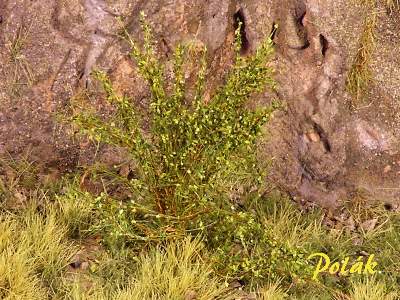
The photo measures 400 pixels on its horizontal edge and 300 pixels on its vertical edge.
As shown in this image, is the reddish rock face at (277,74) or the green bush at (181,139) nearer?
the green bush at (181,139)

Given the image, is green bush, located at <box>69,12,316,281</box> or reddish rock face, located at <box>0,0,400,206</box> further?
reddish rock face, located at <box>0,0,400,206</box>

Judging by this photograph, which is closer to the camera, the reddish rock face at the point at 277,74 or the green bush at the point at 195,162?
the green bush at the point at 195,162

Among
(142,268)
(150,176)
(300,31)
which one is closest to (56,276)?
(142,268)

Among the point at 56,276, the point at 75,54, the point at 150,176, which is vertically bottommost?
the point at 56,276

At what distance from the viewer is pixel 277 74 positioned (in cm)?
563

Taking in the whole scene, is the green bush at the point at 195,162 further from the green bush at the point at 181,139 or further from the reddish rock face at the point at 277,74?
the reddish rock face at the point at 277,74

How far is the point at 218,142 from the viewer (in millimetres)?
4559

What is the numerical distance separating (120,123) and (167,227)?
97 centimetres

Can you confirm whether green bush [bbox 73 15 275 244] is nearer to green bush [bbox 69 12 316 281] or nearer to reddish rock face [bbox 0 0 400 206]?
green bush [bbox 69 12 316 281]

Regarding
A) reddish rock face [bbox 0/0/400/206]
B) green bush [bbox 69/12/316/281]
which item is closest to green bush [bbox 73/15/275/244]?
green bush [bbox 69/12/316/281]

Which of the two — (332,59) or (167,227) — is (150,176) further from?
(332,59)

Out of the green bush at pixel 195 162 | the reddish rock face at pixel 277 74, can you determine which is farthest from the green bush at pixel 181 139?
the reddish rock face at pixel 277 74

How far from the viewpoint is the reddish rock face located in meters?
5.38

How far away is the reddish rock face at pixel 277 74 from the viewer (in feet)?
17.7
